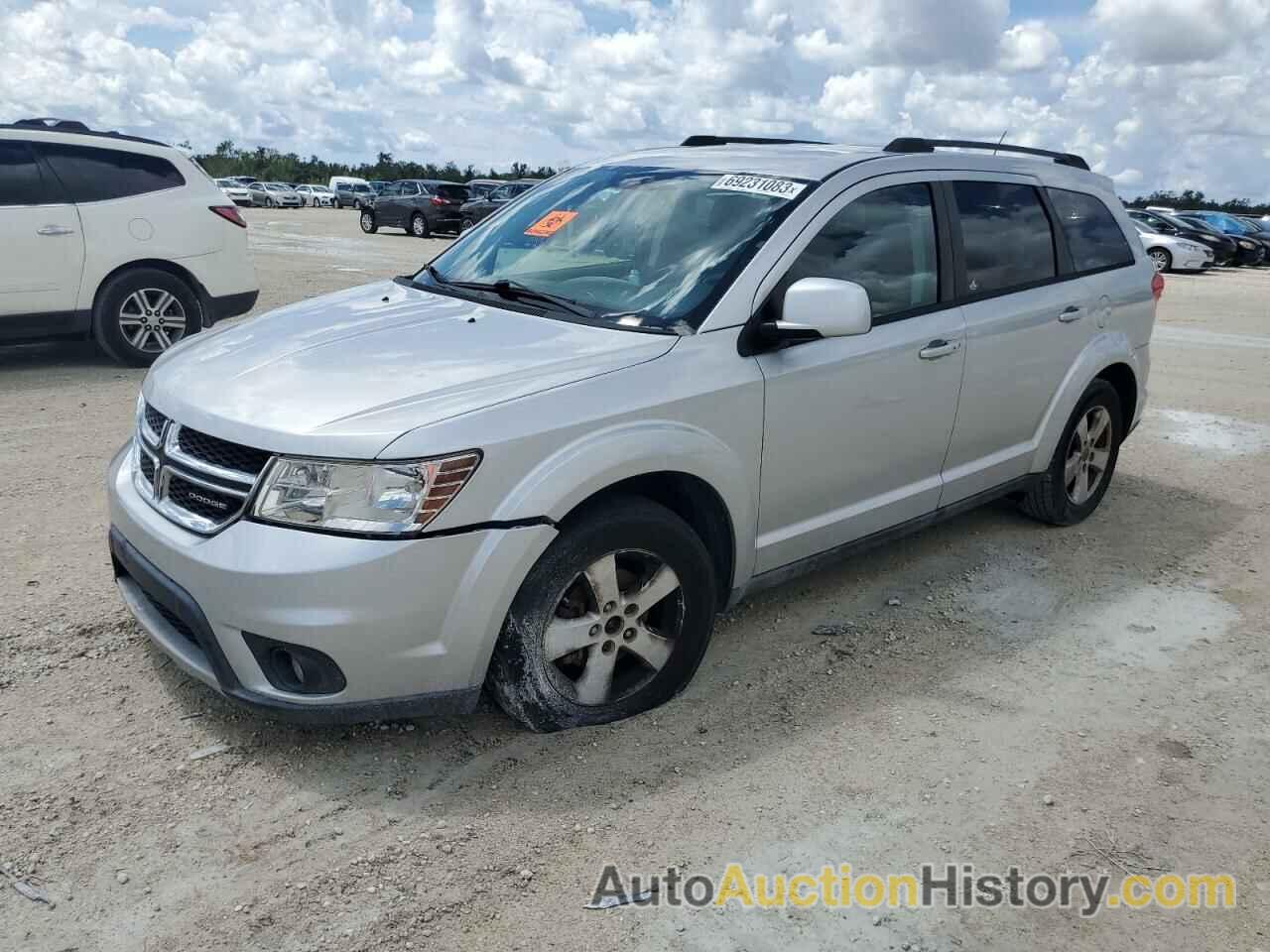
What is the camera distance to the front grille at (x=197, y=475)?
295 centimetres

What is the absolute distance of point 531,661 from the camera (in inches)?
123

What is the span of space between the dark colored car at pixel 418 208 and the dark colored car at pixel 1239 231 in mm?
19609

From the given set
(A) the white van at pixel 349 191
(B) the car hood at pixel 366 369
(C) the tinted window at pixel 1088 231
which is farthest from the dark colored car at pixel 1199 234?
(A) the white van at pixel 349 191

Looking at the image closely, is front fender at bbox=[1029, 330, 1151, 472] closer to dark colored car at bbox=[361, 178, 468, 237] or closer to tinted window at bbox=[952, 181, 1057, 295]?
tinted window at bbox=[952, 181, 1057, 295]

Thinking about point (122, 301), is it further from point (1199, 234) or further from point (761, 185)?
point (1199, 234)

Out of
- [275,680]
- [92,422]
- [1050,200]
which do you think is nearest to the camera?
[275,680]

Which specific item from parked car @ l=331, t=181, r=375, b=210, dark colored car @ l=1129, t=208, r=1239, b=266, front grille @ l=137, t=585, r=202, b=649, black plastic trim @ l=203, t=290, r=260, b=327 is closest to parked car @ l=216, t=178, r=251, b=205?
parked car @ l=331, t=181, r=375, b=210

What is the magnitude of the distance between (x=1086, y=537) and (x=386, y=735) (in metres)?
3.65

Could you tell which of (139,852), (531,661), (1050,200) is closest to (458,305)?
(531,661)

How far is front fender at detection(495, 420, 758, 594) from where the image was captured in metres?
2.99

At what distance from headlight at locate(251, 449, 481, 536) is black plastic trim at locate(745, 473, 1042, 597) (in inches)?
53.8

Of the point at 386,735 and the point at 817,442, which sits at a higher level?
the point at 817,442

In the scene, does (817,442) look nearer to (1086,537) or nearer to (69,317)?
(1086,537)

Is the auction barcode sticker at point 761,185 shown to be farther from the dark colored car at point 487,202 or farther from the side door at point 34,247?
the dark colored car at point 487,202
